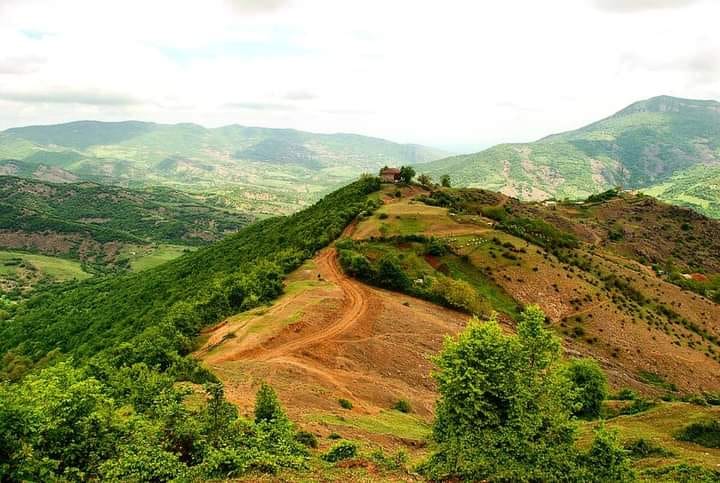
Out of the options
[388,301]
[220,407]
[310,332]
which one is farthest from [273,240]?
[220,407]

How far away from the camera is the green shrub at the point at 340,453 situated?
20.5m

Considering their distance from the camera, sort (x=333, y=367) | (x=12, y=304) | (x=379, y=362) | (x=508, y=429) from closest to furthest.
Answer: (x=508, y=429) < (x=333, y=367) < (x=379, y=362) < (x=12, y=304)

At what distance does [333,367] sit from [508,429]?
22773 millimetres

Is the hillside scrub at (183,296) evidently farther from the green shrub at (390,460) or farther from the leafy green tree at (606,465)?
the leafy green tree at (606,465)

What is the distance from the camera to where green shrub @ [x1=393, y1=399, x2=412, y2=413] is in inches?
1385

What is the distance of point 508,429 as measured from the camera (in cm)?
2000

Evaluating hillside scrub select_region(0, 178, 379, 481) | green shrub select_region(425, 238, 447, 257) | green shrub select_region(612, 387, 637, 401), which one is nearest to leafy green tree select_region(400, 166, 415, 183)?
green shrub select_region(425, 238, 447, 257)

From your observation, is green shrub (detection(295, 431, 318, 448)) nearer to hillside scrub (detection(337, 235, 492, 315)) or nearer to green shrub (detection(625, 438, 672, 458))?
green shrub (detection(625, 438, 672, 458))

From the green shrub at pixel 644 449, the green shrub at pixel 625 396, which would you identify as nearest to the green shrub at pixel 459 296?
the green shrub at pixel 625 396

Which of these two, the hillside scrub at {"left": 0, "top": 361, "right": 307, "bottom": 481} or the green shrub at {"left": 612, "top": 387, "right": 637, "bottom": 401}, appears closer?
the hillside scrub at {"left": 0, "top": 361, "right": 307, "bottom": 481}

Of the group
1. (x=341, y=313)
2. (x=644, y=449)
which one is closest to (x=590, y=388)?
(x=644, y=449)

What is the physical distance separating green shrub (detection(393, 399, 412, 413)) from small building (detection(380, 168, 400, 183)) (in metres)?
90.3

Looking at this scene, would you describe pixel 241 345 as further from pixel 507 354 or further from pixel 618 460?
pixel 618 460

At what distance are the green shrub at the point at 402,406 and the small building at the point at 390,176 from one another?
90.3 m
